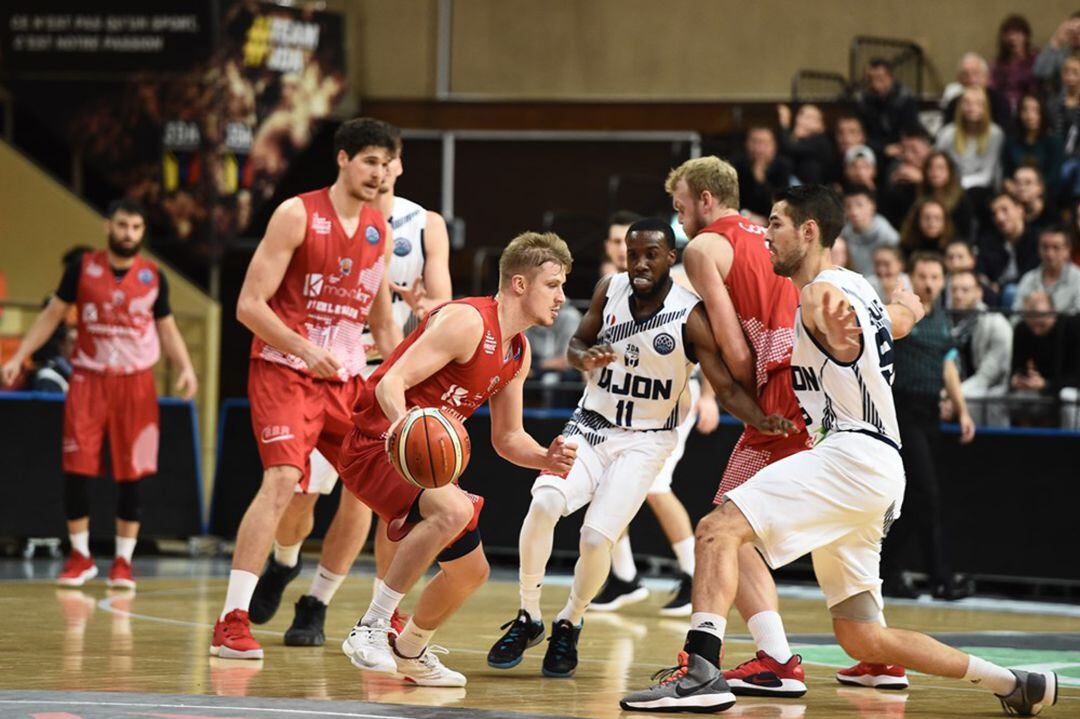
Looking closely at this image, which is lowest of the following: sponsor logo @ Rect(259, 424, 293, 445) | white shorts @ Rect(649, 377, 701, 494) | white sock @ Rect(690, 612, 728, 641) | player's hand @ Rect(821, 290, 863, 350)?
white sock @ Rect(690, 612, 728, 641)

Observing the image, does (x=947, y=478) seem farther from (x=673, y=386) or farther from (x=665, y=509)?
(x=673, y=386)

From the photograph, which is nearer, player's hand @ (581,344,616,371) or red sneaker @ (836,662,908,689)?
red sneaker @ (836,662,908,689)

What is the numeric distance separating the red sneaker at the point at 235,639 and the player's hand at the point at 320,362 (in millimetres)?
1084

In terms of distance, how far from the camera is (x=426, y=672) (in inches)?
265

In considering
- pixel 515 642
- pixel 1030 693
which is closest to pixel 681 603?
pixel 515 642

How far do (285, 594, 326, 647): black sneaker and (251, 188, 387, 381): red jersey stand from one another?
106cm

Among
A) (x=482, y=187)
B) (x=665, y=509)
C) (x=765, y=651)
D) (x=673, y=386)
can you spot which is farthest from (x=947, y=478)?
(x=482, y=187)

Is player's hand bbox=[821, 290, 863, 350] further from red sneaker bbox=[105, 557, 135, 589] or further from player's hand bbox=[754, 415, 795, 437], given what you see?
red sneaker bbox=[105, 557, 135, 589]

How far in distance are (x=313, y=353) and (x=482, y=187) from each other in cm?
1307

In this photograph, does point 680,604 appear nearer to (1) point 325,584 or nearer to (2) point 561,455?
(1) point 325,584

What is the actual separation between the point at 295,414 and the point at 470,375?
128cm

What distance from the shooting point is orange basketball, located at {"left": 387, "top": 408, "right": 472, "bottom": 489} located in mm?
6449

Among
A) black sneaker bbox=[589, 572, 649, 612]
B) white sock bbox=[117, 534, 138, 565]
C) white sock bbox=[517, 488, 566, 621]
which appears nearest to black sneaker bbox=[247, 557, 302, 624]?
white sock bbox=[517, 488, 566, 621]

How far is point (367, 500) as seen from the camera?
707cm
